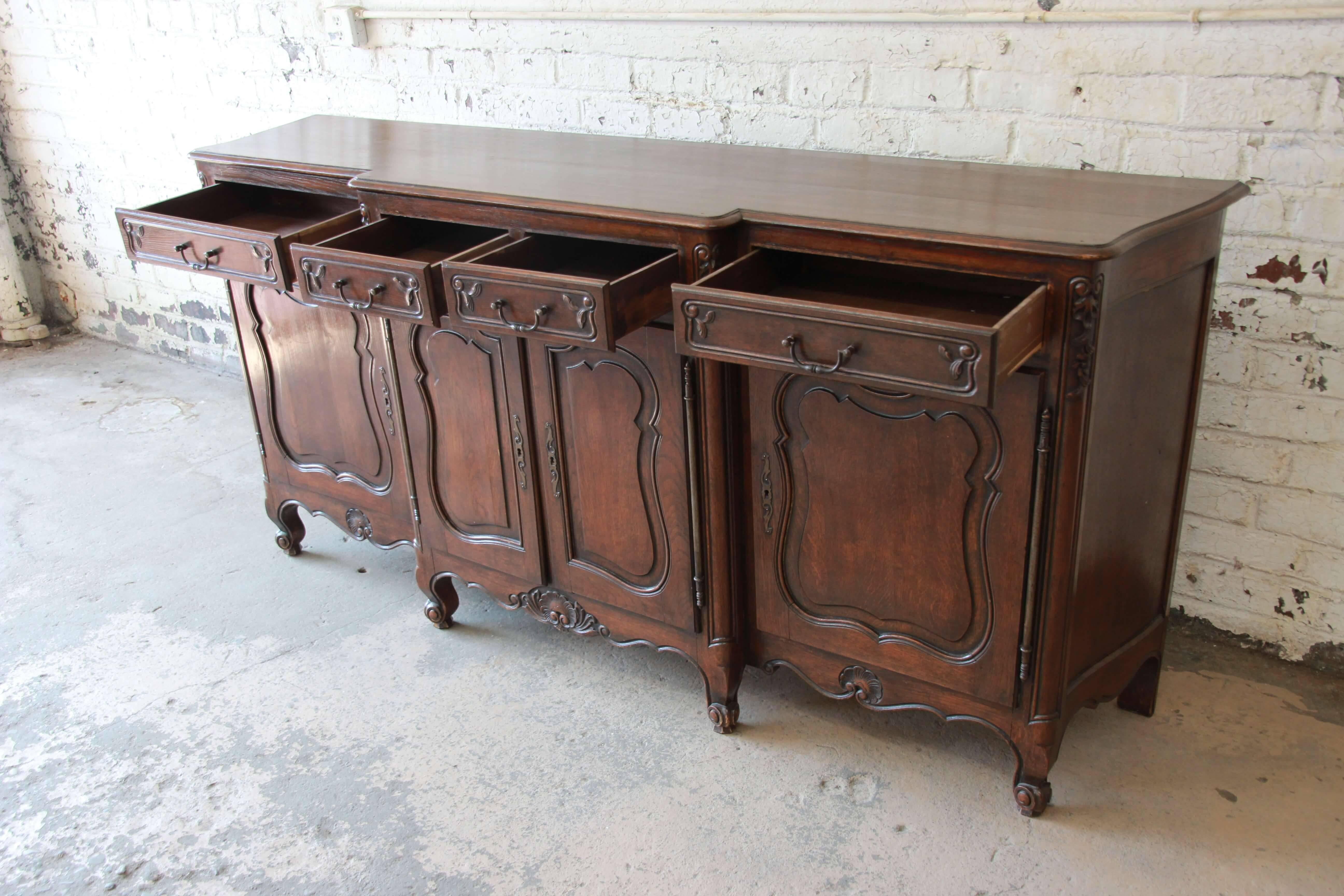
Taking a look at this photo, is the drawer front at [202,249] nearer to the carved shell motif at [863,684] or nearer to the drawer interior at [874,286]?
the drawer interior at [874,286]

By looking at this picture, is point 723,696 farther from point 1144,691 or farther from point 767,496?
point 1144,691

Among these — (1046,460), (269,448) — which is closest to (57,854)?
(269,448)

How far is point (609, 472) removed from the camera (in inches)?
88.3

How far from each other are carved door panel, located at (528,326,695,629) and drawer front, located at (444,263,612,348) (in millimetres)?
181

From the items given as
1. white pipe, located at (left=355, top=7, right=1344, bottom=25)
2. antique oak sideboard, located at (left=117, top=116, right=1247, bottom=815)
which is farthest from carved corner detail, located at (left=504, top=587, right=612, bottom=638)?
white pipe, located at (left=355, top=7, right=1344, bottom=25)

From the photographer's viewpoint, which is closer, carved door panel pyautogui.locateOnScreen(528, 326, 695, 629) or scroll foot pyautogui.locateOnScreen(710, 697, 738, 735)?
carved door panel pyautogui.locateOnScreen(528, 326, 695, 629)

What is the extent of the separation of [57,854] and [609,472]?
1238mm

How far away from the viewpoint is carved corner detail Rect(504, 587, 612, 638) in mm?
2439

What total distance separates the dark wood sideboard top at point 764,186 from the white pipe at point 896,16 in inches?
11.1

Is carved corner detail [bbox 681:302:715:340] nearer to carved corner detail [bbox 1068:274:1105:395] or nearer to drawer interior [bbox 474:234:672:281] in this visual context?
drawer interior [bbox 474:234:672:281]

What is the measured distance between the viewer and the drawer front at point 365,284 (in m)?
2.03

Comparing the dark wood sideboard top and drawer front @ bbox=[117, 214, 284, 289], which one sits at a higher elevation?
the dark wood sideboard top

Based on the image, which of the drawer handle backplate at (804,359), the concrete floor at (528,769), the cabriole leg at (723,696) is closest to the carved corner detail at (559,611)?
the concrete floor at (528,769)

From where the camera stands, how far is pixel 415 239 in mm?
2389
